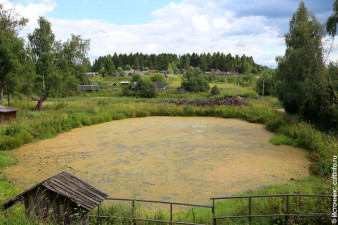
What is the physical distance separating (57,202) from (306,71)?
51.7 ft

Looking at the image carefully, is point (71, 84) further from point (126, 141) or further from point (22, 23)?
point (126, 141)

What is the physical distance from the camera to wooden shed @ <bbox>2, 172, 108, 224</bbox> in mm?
5574

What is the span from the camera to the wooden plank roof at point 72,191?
18.2 feet

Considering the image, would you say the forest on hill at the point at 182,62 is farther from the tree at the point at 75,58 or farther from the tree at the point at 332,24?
the tree at the point at 332,24

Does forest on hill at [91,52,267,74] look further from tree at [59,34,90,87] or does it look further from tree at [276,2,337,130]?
tree at [276,2,337,130]

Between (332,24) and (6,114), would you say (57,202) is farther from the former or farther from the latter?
(332,24)

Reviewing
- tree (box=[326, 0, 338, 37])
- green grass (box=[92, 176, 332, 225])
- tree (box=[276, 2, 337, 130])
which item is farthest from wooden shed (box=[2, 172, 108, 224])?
tree (box=[326, 0, 338, 37])

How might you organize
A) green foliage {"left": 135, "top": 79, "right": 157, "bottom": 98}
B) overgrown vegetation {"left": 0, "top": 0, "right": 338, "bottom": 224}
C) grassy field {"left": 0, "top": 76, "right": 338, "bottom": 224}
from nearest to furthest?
1. grassy field {"left": 0, "top": 76, "right": 338, "bottom": 224}
2. overgrown vegetation {"left": 0, "top": 0, "right": 338, "bottom": 224}
3. green foliage {"left": 135, "top": 79, "right": 157, "bottom": 98}

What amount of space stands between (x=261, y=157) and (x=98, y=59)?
10570 centimetres

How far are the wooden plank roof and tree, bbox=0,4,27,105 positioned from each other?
2051 centimetres

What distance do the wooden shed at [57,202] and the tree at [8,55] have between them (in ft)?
67.4

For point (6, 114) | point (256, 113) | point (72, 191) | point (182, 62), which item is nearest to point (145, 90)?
point (256, 113)

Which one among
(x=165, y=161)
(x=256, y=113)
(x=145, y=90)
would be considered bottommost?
(x=165, y=161)

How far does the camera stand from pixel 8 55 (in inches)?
915
